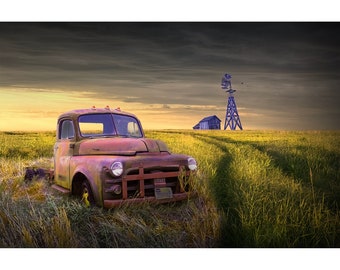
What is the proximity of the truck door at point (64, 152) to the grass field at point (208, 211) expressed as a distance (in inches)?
8.3

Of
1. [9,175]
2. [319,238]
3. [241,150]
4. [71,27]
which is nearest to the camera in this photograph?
[319,238]

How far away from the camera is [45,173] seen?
5707 millimetres

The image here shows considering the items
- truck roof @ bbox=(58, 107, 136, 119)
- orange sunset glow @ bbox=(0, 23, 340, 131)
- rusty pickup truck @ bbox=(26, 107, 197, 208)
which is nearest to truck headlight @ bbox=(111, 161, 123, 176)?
rusty pickup truck @ bbox=(26, 107, 197, 208)

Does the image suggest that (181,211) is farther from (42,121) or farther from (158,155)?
(42,121)

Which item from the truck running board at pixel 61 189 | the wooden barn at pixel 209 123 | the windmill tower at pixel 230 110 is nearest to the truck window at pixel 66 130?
the truck running board at pixel 61 189

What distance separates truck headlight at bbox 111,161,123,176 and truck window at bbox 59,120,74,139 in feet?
3.74

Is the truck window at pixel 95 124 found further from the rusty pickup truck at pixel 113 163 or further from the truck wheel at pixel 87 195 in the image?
the truck wheel at pixel 87 195

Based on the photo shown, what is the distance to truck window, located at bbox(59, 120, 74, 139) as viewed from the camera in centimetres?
523

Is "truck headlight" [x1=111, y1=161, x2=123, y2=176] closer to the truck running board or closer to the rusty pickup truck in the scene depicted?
the rusty pickup truck

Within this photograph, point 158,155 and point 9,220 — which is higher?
point 158,155

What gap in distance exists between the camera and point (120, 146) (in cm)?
467

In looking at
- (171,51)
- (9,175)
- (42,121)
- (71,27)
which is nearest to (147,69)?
(171,51)

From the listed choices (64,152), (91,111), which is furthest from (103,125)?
(64,152)

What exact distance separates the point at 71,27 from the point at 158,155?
2.06m
